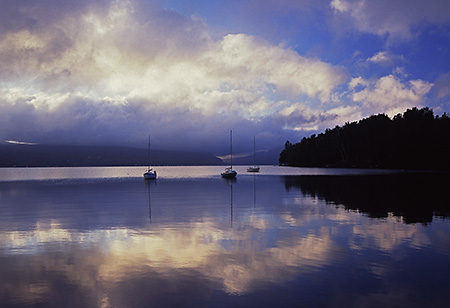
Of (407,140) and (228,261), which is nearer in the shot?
(228,261)

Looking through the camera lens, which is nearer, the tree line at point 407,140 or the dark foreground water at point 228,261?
the dark foreground water at point 228,261

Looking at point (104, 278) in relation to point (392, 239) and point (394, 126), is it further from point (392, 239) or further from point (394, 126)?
point (394, 126)

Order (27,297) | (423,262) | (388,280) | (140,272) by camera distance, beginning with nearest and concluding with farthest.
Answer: (27,297) < (388,280) < (140,272) < (423,262)

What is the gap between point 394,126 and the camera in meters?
154

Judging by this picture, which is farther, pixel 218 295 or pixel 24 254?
pixel 24 254

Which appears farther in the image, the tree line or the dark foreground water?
the tree line

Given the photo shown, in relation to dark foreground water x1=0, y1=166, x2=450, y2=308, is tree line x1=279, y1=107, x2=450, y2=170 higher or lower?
higher

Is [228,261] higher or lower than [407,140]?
lower

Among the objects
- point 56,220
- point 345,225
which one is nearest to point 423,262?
point 345,225

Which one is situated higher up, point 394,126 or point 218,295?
point 394,126

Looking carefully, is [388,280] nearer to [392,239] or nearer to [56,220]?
[392,239]

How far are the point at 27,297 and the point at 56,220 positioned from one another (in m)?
17.8

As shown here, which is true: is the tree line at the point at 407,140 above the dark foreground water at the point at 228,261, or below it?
above

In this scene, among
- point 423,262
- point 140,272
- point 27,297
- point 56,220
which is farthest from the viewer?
point 56,220
